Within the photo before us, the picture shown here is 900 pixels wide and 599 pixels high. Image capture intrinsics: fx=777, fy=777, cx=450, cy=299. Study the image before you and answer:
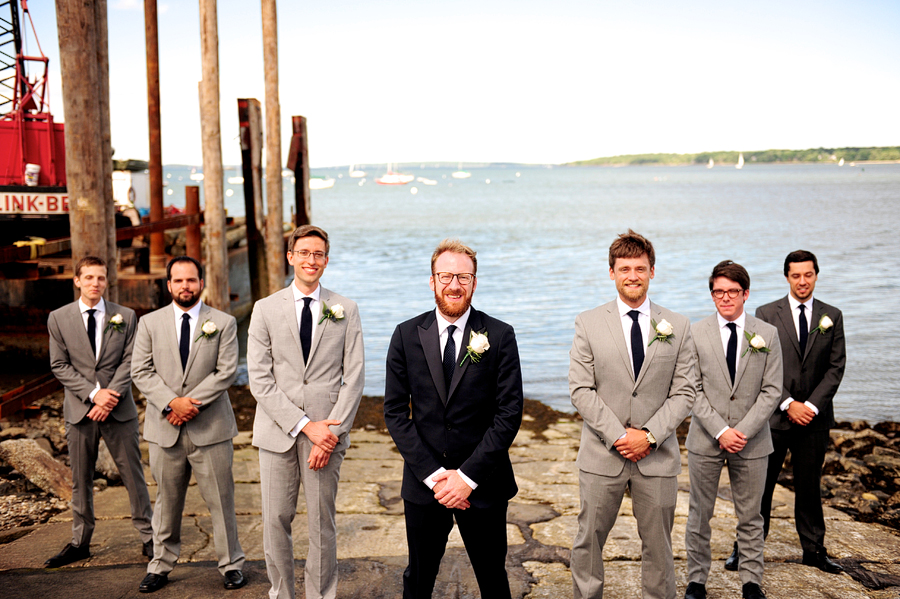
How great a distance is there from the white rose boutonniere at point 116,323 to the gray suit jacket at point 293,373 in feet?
4.64

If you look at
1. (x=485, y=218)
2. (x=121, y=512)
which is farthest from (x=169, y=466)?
(x=485, y=218)

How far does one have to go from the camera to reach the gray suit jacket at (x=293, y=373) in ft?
14.1

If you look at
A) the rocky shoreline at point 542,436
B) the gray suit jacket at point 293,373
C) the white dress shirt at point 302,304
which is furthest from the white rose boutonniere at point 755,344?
the rocky shoreline at point 542,436

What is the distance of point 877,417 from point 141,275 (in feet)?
40.2

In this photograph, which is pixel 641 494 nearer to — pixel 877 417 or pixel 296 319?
pixel 296 319

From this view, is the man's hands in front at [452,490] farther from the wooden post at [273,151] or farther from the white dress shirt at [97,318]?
the wooden post at [273,151]

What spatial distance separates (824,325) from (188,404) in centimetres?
413

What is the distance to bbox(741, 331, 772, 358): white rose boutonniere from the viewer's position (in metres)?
4.65

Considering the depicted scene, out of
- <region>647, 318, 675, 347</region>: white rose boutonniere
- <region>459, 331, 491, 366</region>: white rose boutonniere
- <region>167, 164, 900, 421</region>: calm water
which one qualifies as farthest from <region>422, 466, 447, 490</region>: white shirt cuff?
<region>167, 164, 900, 421</region>: calm water

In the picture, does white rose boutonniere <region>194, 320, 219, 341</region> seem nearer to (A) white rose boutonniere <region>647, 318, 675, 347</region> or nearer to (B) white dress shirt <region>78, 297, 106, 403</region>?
(B) white dress shirt <region>78, 297, 106, 403</region>

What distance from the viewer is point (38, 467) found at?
6719 millimetres

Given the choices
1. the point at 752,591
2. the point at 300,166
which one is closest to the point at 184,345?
the point at 752,591

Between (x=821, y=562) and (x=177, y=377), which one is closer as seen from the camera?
(x=177, y=377)

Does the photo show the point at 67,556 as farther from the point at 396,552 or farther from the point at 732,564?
the point at 732,564
